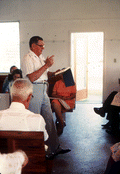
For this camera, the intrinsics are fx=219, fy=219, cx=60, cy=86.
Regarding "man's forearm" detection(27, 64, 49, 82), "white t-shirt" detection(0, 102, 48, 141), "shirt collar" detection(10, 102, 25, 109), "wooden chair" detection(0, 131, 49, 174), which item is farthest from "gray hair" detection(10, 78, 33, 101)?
"man's forearm" detection(27, 64, 49, 82)

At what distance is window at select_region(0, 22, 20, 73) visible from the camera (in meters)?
6.58

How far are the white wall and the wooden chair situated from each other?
5.35m

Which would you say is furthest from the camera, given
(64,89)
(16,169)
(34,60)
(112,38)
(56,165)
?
(112,38)

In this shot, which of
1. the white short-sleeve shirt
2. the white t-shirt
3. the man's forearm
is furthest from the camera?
the white short-sleeve shirt

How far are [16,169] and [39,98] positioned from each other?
162 centimetres

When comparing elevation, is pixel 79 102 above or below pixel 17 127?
below

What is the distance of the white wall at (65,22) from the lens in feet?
20.4

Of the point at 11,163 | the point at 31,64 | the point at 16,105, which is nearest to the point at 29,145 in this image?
the point at 11,163

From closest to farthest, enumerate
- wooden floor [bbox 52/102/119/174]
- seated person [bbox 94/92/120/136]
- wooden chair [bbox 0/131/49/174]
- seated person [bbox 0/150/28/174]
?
seated person [bbox 0/150/28/174], wooden chair [bbox 0/131/49/174], wooden floor [bbox 52/102/119/174], seated person [bbox 94/92/120/136]

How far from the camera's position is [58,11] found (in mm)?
6309

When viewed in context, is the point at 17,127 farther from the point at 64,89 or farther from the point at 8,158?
the point at 64,89

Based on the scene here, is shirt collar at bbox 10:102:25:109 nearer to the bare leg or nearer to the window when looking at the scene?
the bare leg

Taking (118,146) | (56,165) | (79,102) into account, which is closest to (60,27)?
(79,102)

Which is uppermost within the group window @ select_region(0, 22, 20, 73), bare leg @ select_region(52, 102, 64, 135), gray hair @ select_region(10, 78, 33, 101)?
window @ select_region(0, 22, 20, 73)
